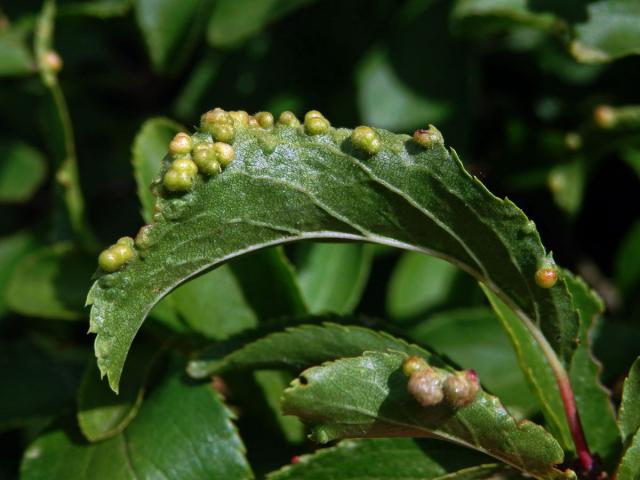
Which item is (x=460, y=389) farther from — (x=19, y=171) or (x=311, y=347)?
(x=19, y=171)

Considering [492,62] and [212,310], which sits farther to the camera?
[492,62]

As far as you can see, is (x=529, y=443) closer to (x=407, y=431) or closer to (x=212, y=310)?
(x=407, y=431)

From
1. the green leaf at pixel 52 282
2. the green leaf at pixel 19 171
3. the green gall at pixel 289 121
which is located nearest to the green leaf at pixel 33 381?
the green leaf at pixel 52 282

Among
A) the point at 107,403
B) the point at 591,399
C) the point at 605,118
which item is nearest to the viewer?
the point at 591,399

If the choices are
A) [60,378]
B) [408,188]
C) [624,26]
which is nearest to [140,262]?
[408,188]

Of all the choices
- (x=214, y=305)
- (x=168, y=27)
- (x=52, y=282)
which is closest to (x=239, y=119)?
(x=214, y=305)

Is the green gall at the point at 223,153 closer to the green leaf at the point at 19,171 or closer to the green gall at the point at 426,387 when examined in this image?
the green gall at the point at 426,387
